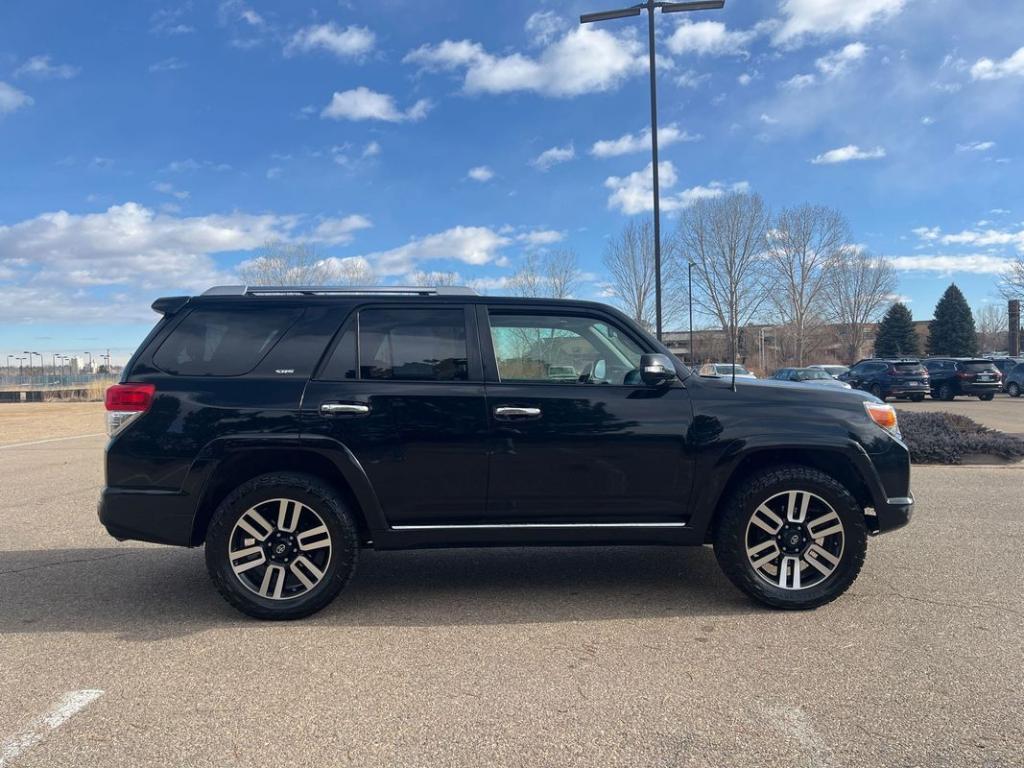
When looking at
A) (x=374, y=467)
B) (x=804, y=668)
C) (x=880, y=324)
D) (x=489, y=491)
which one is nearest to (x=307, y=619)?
(x=374, y=467)

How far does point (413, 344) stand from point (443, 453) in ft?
2.31

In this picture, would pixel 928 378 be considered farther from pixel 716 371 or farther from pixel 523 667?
pixel 523 667

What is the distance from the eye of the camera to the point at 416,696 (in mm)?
3186

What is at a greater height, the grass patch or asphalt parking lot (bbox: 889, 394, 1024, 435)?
the grass patch

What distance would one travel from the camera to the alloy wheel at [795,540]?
4.20 metres

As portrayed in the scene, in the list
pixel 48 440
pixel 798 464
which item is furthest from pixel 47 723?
pixel 48 440

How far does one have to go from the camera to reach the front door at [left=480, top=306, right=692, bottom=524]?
4.12 metres

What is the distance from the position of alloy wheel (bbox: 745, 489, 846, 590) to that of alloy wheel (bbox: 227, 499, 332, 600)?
2544 millimetres

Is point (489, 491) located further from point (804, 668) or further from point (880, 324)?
point (880, 324)

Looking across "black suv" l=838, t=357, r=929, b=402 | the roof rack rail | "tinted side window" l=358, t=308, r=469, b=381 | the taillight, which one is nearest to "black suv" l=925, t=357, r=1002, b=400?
"black suv" l=838, t=357, r=929, b=402

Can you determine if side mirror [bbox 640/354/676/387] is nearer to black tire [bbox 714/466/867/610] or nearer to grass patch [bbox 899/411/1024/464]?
black tire [bbox 714/466/867/610]

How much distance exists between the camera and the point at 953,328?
218 feet

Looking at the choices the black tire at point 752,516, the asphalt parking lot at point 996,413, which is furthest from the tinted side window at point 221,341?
the asphalt parking lot at point 996,413

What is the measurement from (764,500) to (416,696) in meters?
2.28
